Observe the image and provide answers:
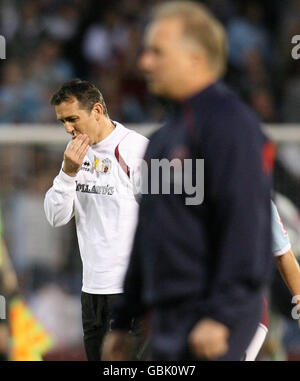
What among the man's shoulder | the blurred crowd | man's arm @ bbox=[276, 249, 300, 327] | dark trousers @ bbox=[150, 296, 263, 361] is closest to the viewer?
dark trousers @ bbox=[150, 296, 263, 361]

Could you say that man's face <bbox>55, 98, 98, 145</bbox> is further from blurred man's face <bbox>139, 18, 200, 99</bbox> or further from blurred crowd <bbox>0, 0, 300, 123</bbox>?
blurred crowd <bbox>0, 0, 300, 123</bbox>

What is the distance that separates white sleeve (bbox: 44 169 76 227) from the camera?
4.27 meters

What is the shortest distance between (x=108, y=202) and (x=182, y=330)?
1.37m

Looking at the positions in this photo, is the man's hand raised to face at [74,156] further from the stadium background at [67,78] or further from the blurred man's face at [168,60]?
the stadium background at [67,78]

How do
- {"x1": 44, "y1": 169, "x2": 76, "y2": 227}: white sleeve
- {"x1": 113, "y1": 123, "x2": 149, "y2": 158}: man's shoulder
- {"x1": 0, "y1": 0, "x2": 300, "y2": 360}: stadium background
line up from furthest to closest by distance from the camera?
{"x1": 0, "y1": 0, "x2": 300, "y2": 360}: stadium background → {"x1": 113, "y1": 123, "x2": 149, "y2": 158}: man's shoulder → {"x1": 44, "y1": 169, "x2": 76, "y2": 227}: white sleeve

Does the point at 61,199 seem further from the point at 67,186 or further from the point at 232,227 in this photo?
the point at 232,227

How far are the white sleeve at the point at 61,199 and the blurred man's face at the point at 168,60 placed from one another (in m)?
1.24

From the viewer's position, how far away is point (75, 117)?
4.25 meters

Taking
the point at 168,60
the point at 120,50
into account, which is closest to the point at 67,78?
the point at 120,50

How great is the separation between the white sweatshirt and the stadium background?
2907mm

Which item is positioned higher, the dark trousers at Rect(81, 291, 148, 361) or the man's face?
the man's face

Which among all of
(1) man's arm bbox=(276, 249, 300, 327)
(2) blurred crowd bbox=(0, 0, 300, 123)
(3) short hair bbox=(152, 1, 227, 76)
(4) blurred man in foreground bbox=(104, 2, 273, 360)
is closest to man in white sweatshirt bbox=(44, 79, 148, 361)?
(1) man's arm bbox=(276, 249, 300, 327)

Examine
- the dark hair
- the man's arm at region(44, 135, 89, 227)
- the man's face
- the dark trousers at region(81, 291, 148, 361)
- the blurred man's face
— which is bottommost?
the dark trousers at region(81, 291, 148, 361)
